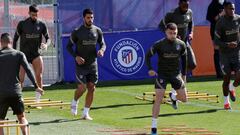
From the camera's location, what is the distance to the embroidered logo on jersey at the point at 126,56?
77.0 feet

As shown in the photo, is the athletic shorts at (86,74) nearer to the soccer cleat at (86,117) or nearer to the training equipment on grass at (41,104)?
the soccer cleat at (86,117)

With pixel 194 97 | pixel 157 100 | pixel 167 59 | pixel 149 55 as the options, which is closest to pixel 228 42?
pixel 194 97

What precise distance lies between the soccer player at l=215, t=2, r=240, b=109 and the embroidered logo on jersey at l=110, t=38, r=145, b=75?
6446 mm

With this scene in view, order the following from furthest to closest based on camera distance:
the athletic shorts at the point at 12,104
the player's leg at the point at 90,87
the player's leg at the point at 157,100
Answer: the player's leg at the point at 90,87 → the player's leg at the point at 157,100 → the athletic shorts at the point at 12,104


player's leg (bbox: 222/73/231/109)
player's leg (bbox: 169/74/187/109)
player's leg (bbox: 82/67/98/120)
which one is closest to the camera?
player's leg (bbox: 169/74/187/109)

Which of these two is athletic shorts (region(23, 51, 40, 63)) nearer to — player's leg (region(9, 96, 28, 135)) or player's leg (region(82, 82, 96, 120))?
player's leg (region(82, 82, 96, 120))

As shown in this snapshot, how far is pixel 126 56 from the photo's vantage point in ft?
77.2

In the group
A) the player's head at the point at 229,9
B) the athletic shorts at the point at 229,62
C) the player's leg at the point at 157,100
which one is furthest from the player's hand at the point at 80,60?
the player's head at the point at 229,9

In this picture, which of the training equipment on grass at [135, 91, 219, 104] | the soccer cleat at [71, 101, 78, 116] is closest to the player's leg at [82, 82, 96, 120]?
the soccer cleat at [71, 101, 78, 116]

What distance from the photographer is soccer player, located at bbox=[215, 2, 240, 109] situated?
56.2 ft

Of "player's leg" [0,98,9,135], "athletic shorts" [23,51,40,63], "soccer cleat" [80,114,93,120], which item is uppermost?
"player's leg" [0,98,9,135]

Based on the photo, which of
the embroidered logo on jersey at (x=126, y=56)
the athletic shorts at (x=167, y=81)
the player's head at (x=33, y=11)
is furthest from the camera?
the embroidered logo on jersey at (x=126, y=56)

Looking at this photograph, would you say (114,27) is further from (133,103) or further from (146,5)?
(133,103)

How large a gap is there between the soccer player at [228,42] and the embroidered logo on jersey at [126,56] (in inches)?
254
